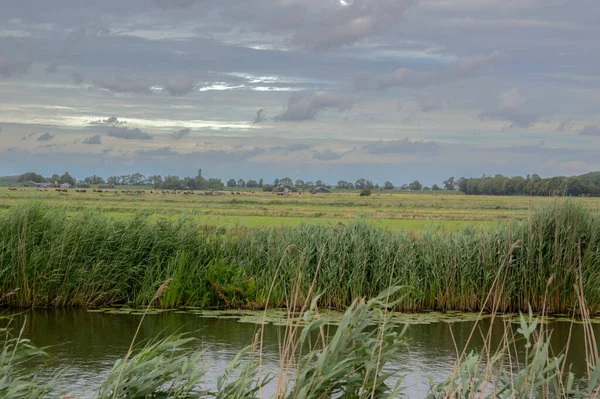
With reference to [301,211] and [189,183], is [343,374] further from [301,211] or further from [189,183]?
[189,183]

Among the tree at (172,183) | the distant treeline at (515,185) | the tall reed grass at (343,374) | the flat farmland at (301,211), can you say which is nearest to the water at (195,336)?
the tall reed grass at (343,374)

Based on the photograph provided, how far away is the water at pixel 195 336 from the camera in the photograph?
9027 mm

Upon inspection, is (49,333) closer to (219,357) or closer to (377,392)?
(219,357)

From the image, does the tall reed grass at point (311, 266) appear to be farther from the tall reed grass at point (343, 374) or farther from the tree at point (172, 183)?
the tree at point (172, 183)

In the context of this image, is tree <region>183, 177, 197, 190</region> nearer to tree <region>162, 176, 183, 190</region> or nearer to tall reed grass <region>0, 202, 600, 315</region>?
tree <region>162, 176, 183, 190</region>

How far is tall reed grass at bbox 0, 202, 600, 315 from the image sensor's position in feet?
44.2

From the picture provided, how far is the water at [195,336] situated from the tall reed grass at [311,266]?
85 cm

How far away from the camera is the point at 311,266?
45.5 ft

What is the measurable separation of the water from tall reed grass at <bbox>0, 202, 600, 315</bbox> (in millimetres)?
846

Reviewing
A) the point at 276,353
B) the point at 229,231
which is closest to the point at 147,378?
the point at 276,353

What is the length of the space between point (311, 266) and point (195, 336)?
358 centimetres

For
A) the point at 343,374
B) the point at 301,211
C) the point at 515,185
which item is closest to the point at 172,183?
the point at 515,185

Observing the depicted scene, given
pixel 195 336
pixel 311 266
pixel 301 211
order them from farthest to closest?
pixel 301 211, pixel 311 266, pixel 195 336

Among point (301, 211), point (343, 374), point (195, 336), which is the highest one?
point (343, 374)
